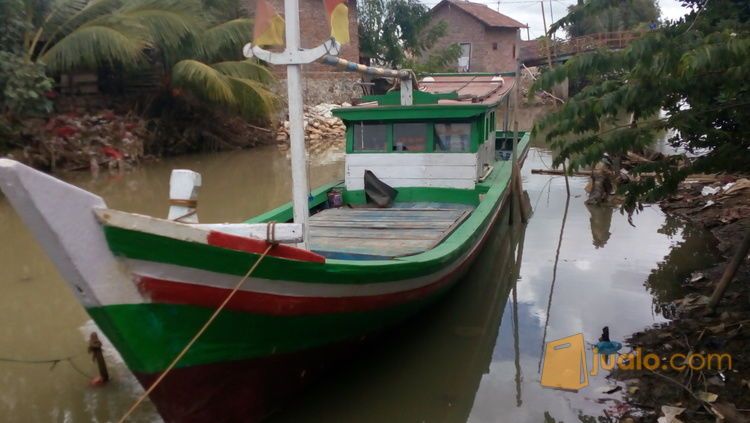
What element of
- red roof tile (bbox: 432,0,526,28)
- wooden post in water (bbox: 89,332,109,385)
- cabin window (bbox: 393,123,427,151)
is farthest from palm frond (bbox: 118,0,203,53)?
red roof tile (bbox: 432,0,526,28)

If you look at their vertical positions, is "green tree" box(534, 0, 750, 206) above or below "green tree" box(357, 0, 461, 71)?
below

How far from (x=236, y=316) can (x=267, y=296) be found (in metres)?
0.20

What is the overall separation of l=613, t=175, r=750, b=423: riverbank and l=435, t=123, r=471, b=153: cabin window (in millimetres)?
2876

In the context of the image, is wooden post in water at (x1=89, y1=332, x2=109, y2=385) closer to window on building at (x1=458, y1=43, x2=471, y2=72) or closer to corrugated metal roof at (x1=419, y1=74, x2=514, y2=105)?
corrugated metal roof at (x1=419, y1=74, x2=514, y2=105)

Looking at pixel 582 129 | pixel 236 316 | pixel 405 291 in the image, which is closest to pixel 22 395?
pixel 236 316

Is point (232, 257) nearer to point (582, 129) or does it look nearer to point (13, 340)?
point (582, 129)

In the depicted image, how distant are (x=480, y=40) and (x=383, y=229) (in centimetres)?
3368

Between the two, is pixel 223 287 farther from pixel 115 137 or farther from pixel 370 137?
pixel 115 137

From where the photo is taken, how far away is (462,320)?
19.6ft

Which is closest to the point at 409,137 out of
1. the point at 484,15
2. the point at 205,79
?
the point at 205,79

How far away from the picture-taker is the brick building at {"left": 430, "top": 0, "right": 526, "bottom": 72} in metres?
37.1

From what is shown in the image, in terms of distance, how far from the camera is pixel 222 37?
656 inches

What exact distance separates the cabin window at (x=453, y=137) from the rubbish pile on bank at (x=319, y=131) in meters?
12.4

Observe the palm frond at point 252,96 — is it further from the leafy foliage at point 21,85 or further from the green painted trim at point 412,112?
the green painted trim at point 412,112
